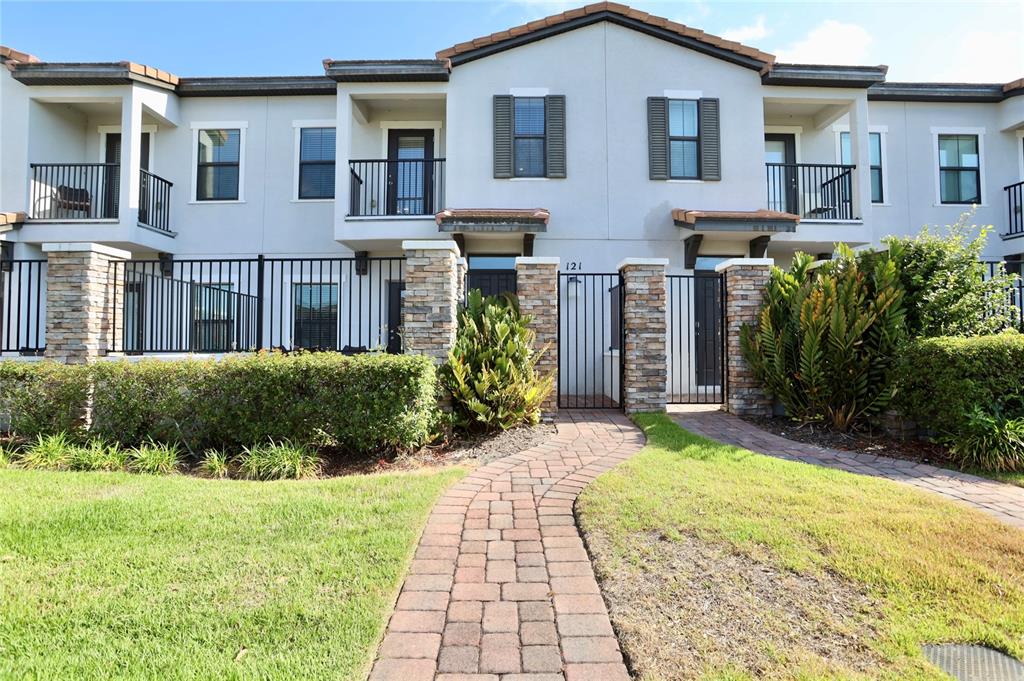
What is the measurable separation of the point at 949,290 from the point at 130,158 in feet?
47.4

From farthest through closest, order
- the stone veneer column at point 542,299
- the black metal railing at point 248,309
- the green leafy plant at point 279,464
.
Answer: the black metal railing at point 248,309
the stone veneer column at point 542,299
the green leafy plant at point 279,464

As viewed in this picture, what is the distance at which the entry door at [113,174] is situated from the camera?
38.3 feet

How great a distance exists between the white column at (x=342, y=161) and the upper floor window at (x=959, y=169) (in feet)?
44.9

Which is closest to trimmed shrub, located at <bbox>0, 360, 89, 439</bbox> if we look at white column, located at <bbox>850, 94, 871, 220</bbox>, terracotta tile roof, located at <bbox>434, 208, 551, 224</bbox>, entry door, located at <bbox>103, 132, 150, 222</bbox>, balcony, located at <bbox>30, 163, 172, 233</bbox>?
terracotta tile roof, located at <bbox>434, 208, 551, 224</bbox>

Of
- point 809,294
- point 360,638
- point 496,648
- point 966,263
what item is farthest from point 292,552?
point 966,263

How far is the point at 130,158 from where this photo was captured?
10844mm

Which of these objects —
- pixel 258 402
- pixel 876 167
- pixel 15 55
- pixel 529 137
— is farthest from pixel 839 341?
pixel 15 55

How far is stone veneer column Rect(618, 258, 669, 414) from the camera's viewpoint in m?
7.86

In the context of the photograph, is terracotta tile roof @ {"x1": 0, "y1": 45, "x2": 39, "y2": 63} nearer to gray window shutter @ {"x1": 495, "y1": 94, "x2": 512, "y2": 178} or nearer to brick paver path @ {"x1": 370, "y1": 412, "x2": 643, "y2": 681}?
gray window shutter @ {"x1": 495, "y1": 94, "x2": 512, "y2": 178}

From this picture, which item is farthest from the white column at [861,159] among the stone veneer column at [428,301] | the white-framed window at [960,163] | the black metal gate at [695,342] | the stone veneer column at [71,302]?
the stone veneer column at [71,302]

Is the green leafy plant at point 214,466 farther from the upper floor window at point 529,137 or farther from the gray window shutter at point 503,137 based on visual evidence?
the upper floor window at point 529,137

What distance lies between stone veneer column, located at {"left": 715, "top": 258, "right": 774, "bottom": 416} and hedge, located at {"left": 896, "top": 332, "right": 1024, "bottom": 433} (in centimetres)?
215

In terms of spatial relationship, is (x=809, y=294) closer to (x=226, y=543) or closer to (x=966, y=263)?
(x=966, y=263)

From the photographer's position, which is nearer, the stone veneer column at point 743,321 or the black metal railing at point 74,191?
the stone veneer column at point 743,321
